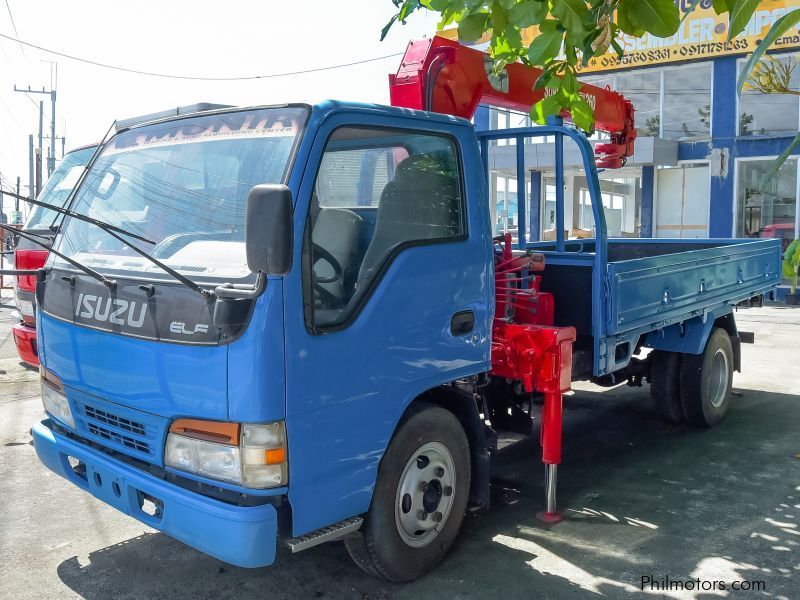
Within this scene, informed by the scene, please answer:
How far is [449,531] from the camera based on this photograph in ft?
12.7

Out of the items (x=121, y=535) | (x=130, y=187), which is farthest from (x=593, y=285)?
(x=121, y=535)

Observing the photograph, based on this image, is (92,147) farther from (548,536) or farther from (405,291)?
(548,536)

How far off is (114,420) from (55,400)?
604 mm

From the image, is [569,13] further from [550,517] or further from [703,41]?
[703,41]

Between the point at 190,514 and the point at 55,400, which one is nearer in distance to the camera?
the point at 190,514

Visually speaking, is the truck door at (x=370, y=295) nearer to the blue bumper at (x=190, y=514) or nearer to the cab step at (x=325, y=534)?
the cab step at (x=325, y=534)

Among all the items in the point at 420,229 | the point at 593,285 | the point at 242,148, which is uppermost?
the point at 242,148

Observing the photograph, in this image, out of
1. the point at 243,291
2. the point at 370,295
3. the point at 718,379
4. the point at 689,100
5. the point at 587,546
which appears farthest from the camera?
the point at 689,100

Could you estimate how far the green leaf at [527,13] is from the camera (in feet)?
10.1

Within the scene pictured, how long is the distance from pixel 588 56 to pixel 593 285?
5.58 ft

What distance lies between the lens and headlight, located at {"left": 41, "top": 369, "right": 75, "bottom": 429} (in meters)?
3.73

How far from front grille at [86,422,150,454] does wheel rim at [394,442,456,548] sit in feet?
3.82

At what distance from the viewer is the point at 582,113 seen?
4426 mm

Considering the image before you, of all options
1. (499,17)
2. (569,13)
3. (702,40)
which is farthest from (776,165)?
(702,40)
